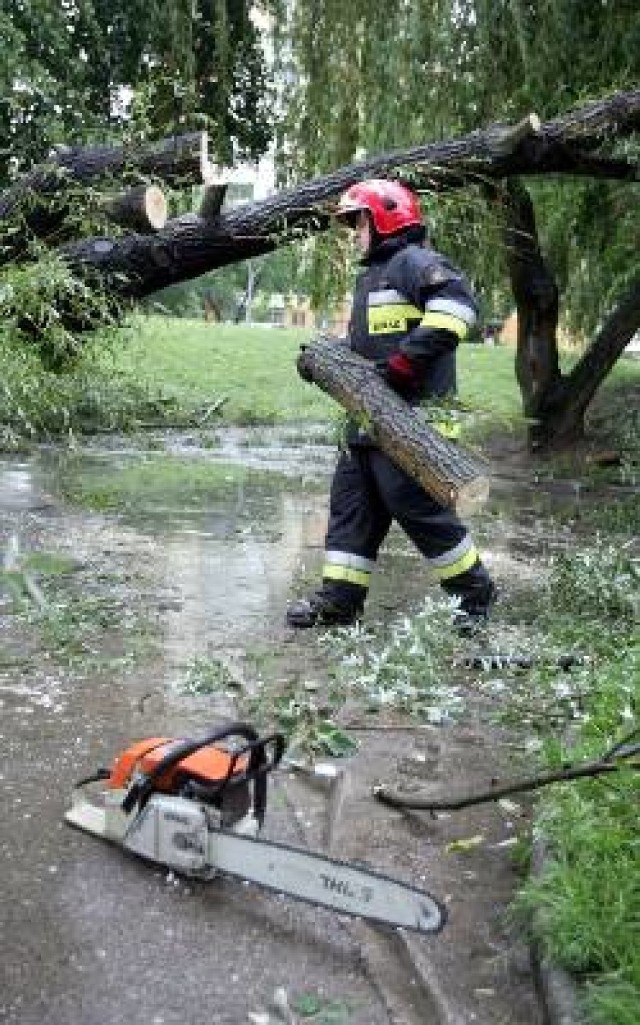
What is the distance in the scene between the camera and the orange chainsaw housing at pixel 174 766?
290 cm

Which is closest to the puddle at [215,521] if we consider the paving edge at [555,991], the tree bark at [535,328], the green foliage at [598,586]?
the green foliage at [598,586]

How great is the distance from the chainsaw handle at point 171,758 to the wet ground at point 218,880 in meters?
0.20

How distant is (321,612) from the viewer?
5355mm

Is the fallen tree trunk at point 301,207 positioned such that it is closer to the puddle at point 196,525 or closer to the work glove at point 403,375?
the work glove at point 403,375

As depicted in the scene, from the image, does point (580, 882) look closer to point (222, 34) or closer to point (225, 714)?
point (225, 714)

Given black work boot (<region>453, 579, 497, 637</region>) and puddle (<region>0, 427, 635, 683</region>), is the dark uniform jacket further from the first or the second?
black work boot (<region>453, 579, 497, 637</region>)

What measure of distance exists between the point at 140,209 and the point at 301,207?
98 cm

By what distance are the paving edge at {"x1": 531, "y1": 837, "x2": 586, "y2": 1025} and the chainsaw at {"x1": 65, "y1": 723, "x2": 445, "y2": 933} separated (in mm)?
261

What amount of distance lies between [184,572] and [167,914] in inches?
145

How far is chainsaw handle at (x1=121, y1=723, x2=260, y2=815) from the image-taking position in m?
2.83

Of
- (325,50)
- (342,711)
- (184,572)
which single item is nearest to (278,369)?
(325,50)

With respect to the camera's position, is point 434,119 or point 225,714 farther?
point 434,119

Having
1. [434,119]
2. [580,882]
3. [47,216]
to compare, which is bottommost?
[580,882]

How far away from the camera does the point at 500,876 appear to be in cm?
310
